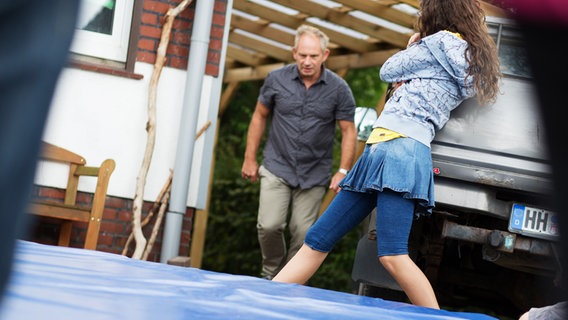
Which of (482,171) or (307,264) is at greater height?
(482,171)

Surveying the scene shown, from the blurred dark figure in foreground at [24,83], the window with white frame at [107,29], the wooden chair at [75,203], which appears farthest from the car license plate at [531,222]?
the blurred dark figure in foreground at [24,83]

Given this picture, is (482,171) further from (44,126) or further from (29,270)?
(44,126)

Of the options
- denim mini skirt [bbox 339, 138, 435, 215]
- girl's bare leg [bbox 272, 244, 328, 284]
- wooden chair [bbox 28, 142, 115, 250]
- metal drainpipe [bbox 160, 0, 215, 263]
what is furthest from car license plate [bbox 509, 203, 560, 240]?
wooden chair [bbox 28, 142, 115, 250]

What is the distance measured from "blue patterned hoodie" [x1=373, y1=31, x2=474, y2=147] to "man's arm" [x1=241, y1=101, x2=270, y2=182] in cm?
293

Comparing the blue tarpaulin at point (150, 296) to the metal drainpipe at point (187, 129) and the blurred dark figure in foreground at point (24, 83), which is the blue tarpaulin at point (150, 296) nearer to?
the blurred dark figure in foreground at point (24, 83)

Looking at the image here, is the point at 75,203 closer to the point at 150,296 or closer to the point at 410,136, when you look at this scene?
the point at 410,136

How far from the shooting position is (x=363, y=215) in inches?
212

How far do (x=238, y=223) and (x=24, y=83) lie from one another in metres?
14.9

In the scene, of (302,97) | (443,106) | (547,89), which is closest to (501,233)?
(443,106)

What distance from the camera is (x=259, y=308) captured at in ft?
12.5

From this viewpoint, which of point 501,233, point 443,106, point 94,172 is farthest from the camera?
point 94,172

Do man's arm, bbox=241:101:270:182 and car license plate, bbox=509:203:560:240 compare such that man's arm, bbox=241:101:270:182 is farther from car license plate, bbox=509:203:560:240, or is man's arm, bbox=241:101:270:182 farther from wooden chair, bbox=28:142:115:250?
car license plate, bbox=509:203:560:240

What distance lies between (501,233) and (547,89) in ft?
14.7

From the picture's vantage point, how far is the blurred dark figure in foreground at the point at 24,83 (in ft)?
5.78
